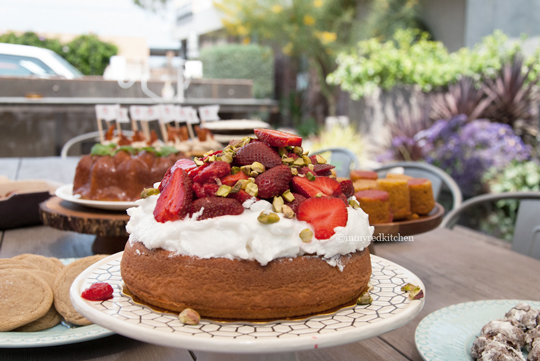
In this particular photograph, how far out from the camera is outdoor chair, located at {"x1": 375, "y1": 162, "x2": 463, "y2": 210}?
7.77 feet

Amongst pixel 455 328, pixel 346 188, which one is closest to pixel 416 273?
pixel 455 328

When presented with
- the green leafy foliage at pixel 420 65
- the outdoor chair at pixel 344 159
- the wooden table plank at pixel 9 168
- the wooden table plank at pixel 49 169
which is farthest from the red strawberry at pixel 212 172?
the green leafy foliage at pixel 420 65

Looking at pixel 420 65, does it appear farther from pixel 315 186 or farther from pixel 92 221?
pixel 315 186

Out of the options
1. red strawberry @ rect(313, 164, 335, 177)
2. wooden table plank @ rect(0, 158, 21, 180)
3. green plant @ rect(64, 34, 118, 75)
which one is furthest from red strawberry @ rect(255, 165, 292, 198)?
green plant @ rect(64, 34, 118, 75)

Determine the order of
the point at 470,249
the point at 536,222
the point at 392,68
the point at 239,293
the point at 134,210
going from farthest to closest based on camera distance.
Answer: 1. the point at 392,68
2. the point at 536,222
3. the point at 470,249
4. the point at 134,210
5. the point at 239,293

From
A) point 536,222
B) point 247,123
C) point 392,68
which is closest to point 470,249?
point 536,222

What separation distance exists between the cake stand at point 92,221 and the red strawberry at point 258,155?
0.69 meters

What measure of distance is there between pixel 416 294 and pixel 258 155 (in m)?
0.38

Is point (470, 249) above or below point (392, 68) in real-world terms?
below

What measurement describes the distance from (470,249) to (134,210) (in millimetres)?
1315

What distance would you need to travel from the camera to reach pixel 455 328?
3.40 feet

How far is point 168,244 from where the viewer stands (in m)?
0.83

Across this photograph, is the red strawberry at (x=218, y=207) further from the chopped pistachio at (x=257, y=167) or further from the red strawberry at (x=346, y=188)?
the red strawberry at (x=346, y=188)

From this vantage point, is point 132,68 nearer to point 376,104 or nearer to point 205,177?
point 376,104
